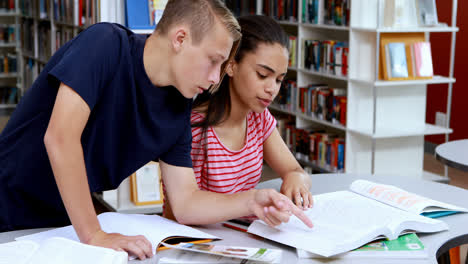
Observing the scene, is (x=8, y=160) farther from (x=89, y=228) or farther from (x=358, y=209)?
(x=358, y=209)

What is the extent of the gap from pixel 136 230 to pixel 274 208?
0.29 meters

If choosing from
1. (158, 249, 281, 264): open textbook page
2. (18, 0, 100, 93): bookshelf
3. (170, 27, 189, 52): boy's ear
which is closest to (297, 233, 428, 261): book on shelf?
(158, 249, 281, 264): open textbook page

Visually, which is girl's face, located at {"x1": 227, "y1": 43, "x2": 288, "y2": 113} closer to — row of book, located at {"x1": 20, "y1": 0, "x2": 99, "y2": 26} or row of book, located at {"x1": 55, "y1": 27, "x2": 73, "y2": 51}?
row of book, located at {"x1": 20, "y1": 0, "x2": 99, "y2": 26}

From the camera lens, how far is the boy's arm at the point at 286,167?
1524 mm

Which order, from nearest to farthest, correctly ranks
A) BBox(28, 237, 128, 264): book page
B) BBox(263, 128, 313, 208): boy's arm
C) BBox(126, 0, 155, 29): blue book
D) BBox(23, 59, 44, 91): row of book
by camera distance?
BBox(28, 237, 128, 264): book page < BBox(263, 128, 313, 208): boy's arm < BBox(126, 0, 155, 29): blue book < BBox(23, 59, 44, 91): row of book

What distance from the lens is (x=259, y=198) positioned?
4.23ft

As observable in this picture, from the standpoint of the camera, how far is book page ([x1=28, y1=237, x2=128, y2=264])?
38.4 inches

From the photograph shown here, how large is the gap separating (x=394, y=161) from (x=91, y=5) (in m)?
2.40

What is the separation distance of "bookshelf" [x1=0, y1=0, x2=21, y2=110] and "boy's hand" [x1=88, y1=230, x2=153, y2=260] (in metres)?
6.53

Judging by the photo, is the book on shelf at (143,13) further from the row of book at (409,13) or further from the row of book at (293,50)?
the row of book at (293,50)

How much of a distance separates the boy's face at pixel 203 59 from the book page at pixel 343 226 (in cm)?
35

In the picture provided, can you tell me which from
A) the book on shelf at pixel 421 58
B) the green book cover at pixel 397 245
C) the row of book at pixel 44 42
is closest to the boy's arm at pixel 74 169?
the green book cover at pixel 397 245

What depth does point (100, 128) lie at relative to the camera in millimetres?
1201

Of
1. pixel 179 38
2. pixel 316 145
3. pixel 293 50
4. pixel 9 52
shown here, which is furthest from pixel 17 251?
pixel 9 52
